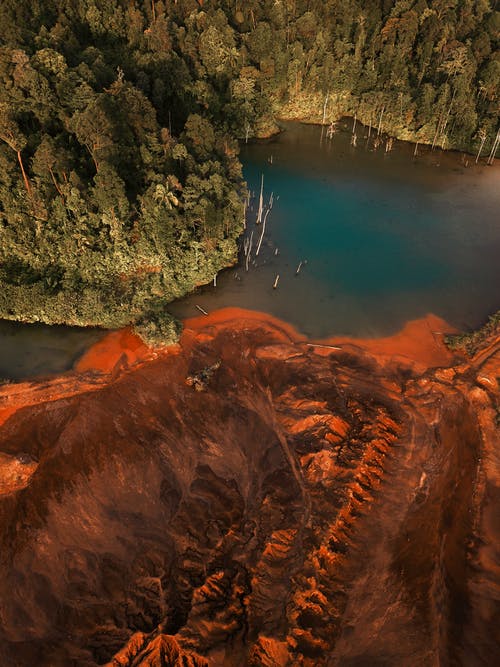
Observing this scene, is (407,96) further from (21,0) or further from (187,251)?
(21,0)

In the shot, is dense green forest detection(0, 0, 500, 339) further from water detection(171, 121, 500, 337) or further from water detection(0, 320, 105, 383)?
water detection(171, 121, 500, 337)

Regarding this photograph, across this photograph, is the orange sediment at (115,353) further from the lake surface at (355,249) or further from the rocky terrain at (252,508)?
the lake surface at (355,249)

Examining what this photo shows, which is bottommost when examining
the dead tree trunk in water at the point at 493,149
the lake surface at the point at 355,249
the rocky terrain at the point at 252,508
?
the rocky terrain at the point at 252,508

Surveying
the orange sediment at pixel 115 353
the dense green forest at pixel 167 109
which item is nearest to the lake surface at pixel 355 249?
the orange sediment at pixel 115 353

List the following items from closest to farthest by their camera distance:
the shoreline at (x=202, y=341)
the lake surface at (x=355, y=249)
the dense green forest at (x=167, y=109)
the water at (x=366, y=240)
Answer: the shoreline at (x=202, y=341), the dense green forest at (x=167, y=109), the lake surface at (x=355, y=249), the water at (x=366, y=240)

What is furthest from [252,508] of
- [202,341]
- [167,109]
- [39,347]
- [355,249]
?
[167,109]

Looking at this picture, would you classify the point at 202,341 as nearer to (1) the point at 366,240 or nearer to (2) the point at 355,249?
(2) the point at 355,249

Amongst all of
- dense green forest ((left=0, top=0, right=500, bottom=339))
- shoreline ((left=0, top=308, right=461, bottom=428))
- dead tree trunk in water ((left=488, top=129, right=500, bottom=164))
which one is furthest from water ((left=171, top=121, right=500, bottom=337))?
dense green forest ((left=0, top=0, right=500, bottom=339))
